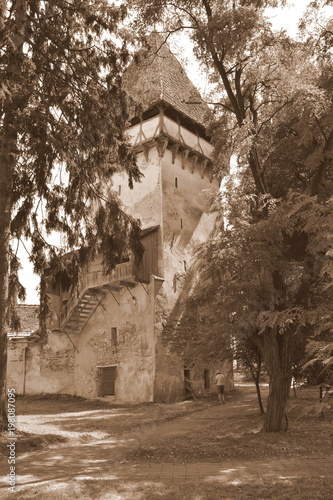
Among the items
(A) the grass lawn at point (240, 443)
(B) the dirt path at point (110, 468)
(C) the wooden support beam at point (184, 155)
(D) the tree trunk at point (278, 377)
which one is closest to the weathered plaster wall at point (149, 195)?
(C) the wooden support beam at point (184, 155)

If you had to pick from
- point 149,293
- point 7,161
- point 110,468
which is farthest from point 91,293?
point 110,468

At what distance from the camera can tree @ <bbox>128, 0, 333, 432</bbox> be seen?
10375 mm

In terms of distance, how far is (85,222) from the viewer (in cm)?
1216

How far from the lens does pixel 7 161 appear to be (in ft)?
34.0

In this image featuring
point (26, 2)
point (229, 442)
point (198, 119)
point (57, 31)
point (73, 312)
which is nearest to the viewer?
point (26, 2)

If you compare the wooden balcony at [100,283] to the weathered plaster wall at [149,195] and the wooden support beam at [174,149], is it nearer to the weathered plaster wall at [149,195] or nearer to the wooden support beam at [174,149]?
the weathered plaster wall at [149,195]

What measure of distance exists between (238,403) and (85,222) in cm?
1119

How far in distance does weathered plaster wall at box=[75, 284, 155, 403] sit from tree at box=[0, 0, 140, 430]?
982 centimetres

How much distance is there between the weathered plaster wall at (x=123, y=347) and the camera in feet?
69.7

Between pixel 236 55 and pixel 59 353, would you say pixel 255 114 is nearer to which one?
pixel 236 55

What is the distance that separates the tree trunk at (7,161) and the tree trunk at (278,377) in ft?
18.8

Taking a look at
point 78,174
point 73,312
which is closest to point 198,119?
point 73,312

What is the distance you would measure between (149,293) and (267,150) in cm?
1063

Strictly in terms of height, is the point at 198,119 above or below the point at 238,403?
above
